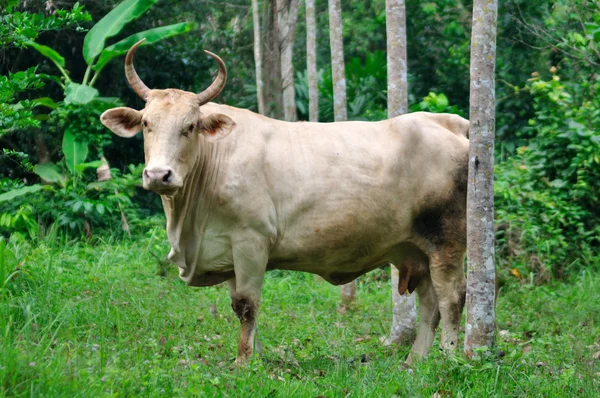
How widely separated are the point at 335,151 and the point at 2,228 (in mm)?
5392

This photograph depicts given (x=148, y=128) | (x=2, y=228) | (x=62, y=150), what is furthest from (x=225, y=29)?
(x=148, y=128)

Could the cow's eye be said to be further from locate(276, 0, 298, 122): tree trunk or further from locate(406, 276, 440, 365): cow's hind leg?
locate(276, 0, 298, 122): tree trunk

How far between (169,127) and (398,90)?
7.82 feet

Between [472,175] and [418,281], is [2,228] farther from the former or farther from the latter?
[472,175]

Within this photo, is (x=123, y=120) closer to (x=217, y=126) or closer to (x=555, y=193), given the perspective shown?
(x=217, y=126)

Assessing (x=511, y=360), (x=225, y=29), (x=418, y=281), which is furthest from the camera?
(x=225, y=29)

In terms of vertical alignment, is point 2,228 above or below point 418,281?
below

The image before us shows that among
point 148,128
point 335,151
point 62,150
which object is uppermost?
point 148,128

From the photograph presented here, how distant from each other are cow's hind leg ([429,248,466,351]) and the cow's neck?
1.90 m

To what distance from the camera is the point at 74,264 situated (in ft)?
29.6

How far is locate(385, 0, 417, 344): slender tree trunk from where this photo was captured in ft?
23.3

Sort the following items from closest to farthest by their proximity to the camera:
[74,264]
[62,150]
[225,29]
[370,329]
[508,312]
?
[370,329]
[508,312]
[74,264]
[62,150]
[225,29]

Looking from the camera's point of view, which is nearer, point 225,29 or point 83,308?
point 83,308

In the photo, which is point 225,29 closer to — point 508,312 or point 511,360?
point 508,312
